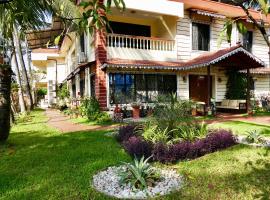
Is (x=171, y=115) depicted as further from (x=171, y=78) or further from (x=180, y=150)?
(x=171, y=78)

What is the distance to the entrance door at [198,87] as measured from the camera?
60.8ft

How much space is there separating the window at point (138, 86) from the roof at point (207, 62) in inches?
37.6

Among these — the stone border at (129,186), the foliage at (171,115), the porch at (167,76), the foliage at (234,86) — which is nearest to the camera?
the stone border at (129,186)

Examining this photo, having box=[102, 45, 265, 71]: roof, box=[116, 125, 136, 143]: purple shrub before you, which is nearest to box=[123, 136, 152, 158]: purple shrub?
box=[116, 125, 136, 143]: purple shrub

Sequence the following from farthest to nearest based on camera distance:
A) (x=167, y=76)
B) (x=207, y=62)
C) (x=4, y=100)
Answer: (x=167, y=76) → (x=207, y=62) → (x=4, y=100)

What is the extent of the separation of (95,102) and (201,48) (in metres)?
8.35

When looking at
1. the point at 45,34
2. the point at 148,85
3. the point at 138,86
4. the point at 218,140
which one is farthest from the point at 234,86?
the point at 45,34

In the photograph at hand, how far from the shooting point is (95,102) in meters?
14.8

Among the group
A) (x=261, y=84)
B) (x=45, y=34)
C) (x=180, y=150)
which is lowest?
(x=180, y=150)

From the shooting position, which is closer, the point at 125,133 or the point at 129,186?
the point at 129,186

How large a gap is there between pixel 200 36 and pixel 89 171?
48.2 ft

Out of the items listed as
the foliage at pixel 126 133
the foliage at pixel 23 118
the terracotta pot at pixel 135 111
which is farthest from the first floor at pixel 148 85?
the foliage at pixel 126 133

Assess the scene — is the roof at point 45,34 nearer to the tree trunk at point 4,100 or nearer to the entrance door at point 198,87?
the entrance door at point 198,87

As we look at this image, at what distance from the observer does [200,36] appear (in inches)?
719
